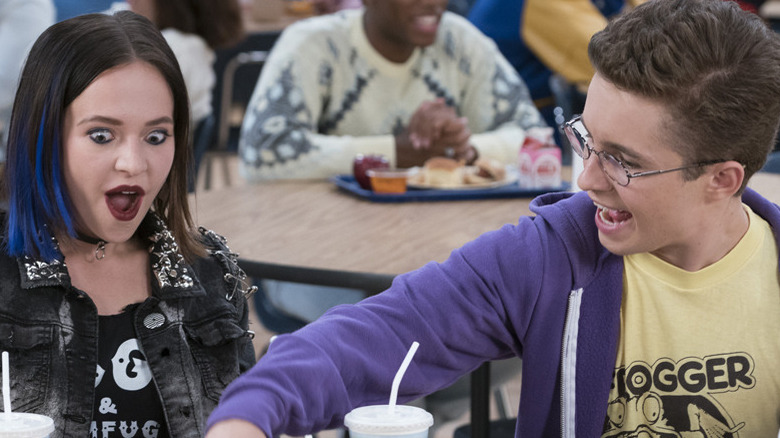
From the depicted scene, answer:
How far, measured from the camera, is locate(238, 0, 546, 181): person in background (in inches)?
114

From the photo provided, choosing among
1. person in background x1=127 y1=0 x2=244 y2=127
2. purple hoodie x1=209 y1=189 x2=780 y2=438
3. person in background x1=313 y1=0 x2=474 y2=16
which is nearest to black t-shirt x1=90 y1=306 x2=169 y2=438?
purple hoodie x1=209 y1=189 x2=780 y2=438

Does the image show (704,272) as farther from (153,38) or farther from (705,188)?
(153,38)

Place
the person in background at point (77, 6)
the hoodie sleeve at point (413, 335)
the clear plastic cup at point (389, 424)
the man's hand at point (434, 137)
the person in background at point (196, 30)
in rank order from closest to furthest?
the clear plastic cup at point (389, 424) < the hoodie sleeve at point (413, 335) < the man's hand at point (434, 137) < the person in background at point (196, 30) < the person in background at point (77, 6)

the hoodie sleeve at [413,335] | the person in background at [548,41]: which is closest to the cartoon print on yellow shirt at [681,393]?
the hoodie sleeve at [413,335]

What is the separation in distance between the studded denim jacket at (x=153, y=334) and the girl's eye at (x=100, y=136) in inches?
7.1

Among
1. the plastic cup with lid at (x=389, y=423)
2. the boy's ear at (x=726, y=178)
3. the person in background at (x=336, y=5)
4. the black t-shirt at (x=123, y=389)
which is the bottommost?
the person in background at (x=336, y=5)

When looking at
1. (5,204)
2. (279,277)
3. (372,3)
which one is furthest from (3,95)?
(5,204)

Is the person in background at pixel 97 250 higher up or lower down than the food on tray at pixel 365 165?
higher up

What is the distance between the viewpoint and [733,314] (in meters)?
1.40

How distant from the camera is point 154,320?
1.53 metres

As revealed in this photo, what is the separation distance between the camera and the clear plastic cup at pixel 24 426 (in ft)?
3.20

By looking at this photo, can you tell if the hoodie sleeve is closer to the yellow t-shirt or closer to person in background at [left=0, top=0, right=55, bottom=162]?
the yellow t-shirt

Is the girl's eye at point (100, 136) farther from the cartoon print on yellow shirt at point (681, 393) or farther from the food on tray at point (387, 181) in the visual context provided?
the food on tray at point (387, 181)

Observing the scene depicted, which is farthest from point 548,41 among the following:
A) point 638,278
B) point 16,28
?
point 638,278
